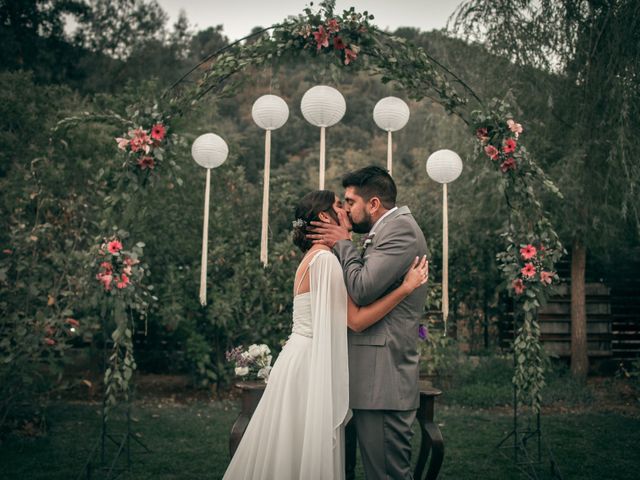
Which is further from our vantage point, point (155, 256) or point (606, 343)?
point (606, 343)

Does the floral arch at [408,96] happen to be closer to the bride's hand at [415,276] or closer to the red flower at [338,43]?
the red flower at [338,43]

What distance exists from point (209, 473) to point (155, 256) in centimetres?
332

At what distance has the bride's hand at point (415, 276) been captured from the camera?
257 cm

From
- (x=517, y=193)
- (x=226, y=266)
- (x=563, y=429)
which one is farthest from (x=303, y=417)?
(x=226, y=266)

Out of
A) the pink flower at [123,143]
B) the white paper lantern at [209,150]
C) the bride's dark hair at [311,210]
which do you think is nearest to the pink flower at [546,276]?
→ the bride's dark hair at [311,210]

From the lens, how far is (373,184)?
2.80m

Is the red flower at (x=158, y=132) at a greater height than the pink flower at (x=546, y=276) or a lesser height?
greater

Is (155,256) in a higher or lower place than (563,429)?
higher

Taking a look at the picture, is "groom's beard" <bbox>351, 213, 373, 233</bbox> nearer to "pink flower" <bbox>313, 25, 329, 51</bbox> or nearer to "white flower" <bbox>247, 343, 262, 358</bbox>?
"white flower" <bbox>247, 343, 262, 358</bbox>

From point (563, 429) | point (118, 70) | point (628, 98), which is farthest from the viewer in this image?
point (118, 70)

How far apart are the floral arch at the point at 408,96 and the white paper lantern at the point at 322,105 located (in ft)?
1.57

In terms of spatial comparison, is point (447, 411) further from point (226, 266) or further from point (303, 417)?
point (303, 417)

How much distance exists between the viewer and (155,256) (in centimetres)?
688

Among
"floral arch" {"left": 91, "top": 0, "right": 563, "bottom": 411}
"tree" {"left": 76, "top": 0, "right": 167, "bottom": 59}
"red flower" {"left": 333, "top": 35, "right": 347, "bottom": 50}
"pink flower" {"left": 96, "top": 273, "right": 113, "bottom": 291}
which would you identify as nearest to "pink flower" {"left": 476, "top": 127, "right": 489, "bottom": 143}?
"floral arch" {"left": 91, "top": 0, "right": 563, "bottom": 411}
